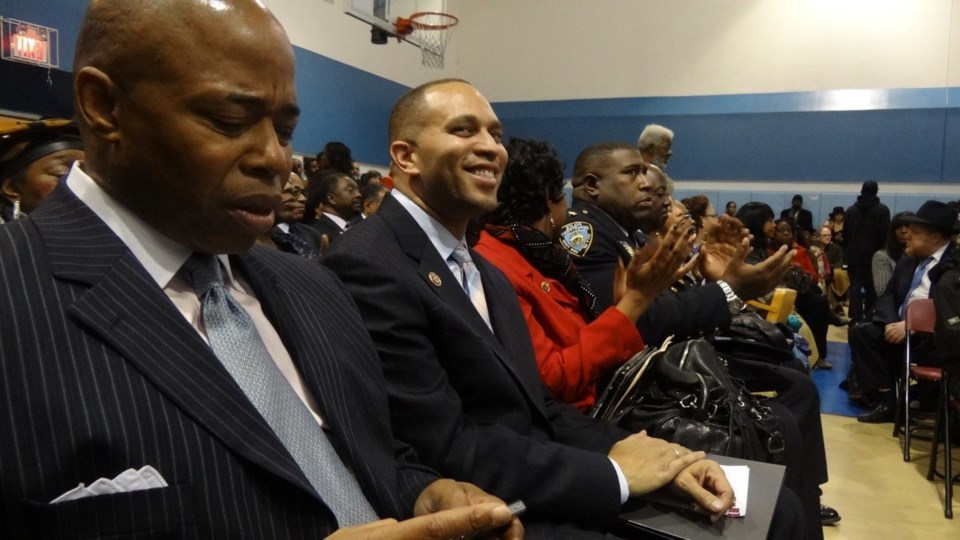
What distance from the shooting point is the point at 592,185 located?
3199 mm

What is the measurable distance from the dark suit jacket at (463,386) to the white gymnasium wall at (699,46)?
420 inches

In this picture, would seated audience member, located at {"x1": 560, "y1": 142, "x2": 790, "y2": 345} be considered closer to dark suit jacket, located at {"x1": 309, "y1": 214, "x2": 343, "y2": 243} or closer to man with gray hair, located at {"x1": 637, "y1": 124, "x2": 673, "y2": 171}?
man with gray hair, located at {"x1": 637, "y1": 124, "x2": 673, "y2": 171}

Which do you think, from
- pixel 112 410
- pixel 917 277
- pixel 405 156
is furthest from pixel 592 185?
pixel 917 277

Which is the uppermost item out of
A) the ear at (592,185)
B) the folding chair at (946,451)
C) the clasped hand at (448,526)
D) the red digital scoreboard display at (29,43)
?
the red digital scoreboard display at (29,43)

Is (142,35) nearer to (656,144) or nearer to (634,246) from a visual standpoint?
(634,246)

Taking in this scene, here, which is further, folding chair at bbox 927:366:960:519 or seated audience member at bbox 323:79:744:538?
folding chair at bbox 927:366:960:519

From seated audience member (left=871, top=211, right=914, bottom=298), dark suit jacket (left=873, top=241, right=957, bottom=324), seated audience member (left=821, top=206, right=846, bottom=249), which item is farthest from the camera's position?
seated audience member (left=821, top=206, right=846, bottom=249)

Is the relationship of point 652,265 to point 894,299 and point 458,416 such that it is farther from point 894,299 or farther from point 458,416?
point 894,299

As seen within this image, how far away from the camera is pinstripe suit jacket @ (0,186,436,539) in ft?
2.70

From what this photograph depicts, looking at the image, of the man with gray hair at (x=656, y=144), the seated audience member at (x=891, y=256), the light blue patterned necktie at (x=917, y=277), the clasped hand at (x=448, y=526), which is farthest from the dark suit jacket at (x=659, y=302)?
the seated audience member at (x=891, y=256)

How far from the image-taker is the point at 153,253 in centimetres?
103

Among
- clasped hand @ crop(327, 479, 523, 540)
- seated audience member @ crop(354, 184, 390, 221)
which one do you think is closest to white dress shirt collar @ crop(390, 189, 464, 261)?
clasped hand @ crop(327, 479, 523, 540)

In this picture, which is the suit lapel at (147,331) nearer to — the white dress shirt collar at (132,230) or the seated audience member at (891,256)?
the white dress shirt collar at (132,230)

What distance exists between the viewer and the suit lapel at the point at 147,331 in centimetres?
92
